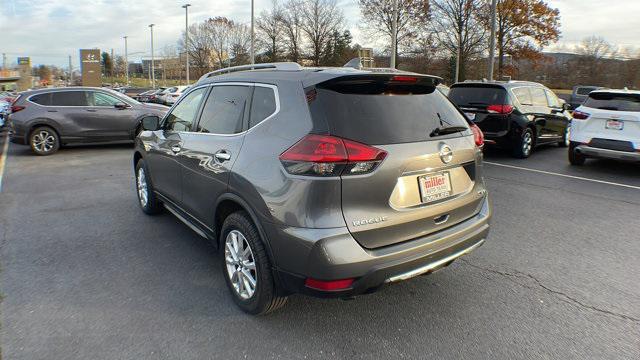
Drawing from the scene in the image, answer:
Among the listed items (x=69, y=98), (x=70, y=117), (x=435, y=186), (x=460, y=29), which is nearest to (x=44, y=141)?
(x=70, y=117)

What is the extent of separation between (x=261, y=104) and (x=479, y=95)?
770cm

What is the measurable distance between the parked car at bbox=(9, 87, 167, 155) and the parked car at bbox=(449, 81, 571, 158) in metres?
8.45

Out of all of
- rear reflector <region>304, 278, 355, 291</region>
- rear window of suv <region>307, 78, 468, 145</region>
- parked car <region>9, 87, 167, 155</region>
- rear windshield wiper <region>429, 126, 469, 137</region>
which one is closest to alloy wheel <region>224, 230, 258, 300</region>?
rear reflector <region>304, 278, 355, 291</region>

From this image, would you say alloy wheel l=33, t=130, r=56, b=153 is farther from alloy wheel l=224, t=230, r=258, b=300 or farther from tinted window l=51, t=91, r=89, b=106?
alloy wheel l=224, t=230, r=258, b=300

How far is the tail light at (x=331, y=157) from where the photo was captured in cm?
252

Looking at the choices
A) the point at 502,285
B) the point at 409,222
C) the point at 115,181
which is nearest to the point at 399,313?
the point at 409,222

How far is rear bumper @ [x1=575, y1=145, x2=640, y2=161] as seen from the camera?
7.61 metres

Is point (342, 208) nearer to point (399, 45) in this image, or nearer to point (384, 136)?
point (384, 136)

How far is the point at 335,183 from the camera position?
2.51 m

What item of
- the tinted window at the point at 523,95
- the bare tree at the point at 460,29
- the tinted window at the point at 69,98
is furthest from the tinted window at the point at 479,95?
the bare tree at the point at 460,29

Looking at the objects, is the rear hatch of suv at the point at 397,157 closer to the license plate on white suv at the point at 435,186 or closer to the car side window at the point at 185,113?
the license plate on white suv at the point at 435,186

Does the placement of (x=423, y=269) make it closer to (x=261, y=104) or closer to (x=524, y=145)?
(x=261, y=104)

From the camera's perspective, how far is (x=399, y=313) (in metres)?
3.16

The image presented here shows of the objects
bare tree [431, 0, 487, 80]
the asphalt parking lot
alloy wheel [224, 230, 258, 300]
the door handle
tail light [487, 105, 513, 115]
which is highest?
bare tree [431, 0, 487, 80]
